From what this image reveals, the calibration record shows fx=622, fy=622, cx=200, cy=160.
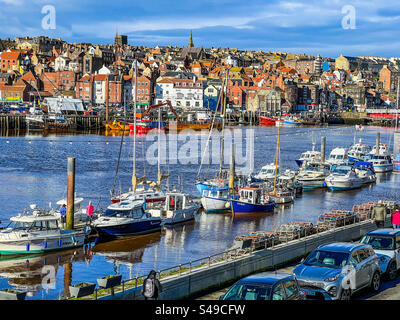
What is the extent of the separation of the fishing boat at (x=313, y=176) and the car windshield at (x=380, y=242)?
2433cm

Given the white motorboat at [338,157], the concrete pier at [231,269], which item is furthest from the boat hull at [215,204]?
the white motorboat at [338,157]

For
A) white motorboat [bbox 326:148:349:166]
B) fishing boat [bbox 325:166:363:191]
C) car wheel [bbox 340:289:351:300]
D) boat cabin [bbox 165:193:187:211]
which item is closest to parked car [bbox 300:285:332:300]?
car wheel [bbox 340:289:351:300]

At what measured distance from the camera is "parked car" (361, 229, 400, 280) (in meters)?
13.4

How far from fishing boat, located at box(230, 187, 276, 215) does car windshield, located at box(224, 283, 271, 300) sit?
1950 centimetres

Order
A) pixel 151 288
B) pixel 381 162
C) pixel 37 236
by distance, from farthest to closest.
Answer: pixel 381 162 → pixel 37 236 → pixel 151 288

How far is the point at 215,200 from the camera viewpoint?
29656 mm

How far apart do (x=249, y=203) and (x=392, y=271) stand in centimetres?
1606

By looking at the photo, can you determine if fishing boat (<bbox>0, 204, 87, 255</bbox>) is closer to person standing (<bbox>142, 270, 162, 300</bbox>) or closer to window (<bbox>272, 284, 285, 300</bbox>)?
person standing (<bbox>142, 270, 162, 300</bbox>)

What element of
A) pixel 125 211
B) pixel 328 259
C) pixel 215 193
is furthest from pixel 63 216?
pixel 328 259

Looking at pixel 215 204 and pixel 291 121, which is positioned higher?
pixel 291 121

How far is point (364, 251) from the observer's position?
40.9 ft

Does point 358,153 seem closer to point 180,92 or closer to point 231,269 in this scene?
point 231,269
